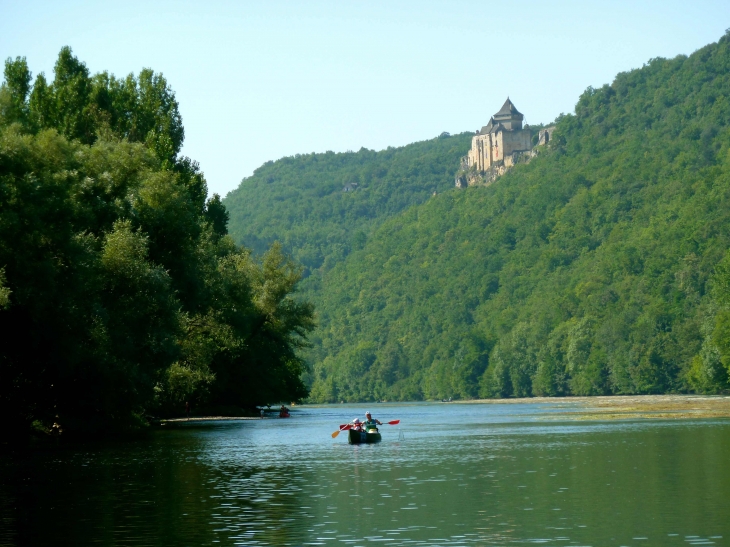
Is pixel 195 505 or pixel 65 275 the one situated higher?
pixel 65 275

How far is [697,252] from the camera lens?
176m

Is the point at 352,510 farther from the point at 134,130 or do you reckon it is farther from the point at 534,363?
the point at 534,363

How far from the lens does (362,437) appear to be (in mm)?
55406

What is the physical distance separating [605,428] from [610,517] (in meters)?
38.5

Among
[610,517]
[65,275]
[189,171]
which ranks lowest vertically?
[610,517]

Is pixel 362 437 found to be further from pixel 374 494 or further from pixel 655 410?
pixel 655 410

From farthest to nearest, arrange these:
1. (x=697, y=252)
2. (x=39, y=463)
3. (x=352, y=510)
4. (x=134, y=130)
A: (x=697, y=252)
(x=134, y=130)
(x=39, y=463)
(x=352, y=510)

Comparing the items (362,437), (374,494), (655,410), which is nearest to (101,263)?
(362,437)

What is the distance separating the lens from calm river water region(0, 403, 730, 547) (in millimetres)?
23234

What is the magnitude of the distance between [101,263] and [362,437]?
1412cm

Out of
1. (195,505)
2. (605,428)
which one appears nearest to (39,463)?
(195,505)

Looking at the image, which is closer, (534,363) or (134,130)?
(134,130)

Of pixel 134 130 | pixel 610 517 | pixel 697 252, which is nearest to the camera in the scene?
pixel 610 517

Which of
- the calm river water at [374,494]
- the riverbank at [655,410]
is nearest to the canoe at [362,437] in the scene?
the calm river water at [374,494]
